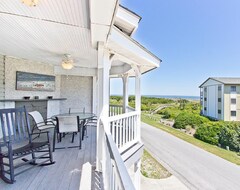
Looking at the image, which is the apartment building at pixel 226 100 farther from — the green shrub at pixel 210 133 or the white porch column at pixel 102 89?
the white porch column at pixel 102 89

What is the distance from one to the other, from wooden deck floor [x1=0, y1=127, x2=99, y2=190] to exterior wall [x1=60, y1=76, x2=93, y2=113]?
144 inches

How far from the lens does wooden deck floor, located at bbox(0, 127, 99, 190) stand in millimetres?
2646

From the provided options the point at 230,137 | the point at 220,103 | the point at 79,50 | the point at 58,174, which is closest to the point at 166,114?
the point at 220,103

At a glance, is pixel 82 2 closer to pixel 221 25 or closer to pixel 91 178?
pixel 91 178

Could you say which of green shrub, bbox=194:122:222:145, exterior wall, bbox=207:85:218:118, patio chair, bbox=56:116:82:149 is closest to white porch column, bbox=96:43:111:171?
patio chair, bbox=56:116:82:149

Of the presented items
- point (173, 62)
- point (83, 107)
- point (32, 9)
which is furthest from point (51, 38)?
point (173, 62)

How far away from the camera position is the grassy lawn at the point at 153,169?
24.8 feet

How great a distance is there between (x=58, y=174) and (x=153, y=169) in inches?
253

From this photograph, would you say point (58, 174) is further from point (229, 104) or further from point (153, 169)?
point (229, 104)

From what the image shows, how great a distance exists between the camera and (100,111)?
3.49m

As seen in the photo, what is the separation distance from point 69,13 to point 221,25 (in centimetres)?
2695

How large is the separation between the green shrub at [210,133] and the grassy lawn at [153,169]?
1056cm

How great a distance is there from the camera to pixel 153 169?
8.32m

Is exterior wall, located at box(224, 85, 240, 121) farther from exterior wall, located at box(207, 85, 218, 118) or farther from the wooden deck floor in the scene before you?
the wooden deck floor
